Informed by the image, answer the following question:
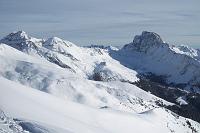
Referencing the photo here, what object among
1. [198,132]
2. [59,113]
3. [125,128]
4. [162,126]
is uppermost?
[59,113]

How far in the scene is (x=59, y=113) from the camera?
2576 inches

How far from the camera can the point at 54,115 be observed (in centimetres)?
6134

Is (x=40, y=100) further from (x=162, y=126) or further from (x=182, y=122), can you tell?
(x=182, y=122)

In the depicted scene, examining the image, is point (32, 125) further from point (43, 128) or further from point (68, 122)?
point (68, 122)

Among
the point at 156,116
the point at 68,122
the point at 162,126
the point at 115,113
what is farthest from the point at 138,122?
the point at 68,122

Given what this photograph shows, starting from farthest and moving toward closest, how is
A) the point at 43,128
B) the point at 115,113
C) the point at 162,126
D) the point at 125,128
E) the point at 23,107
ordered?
the point at 162,126 < the point at 115,113 < the point at 125,128 < the point at 23,107 < the point at 43,128

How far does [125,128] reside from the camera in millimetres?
79812

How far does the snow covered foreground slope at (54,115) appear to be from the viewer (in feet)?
172

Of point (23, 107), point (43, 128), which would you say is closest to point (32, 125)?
point (43, 128)

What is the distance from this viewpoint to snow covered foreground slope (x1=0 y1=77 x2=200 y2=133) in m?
52.5

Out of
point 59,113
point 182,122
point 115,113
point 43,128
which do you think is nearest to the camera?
point 43,128

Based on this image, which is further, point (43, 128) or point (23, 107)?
point (23, 107)

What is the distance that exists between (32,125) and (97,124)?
25.7 meters

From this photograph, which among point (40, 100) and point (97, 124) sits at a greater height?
point (40, 100)
